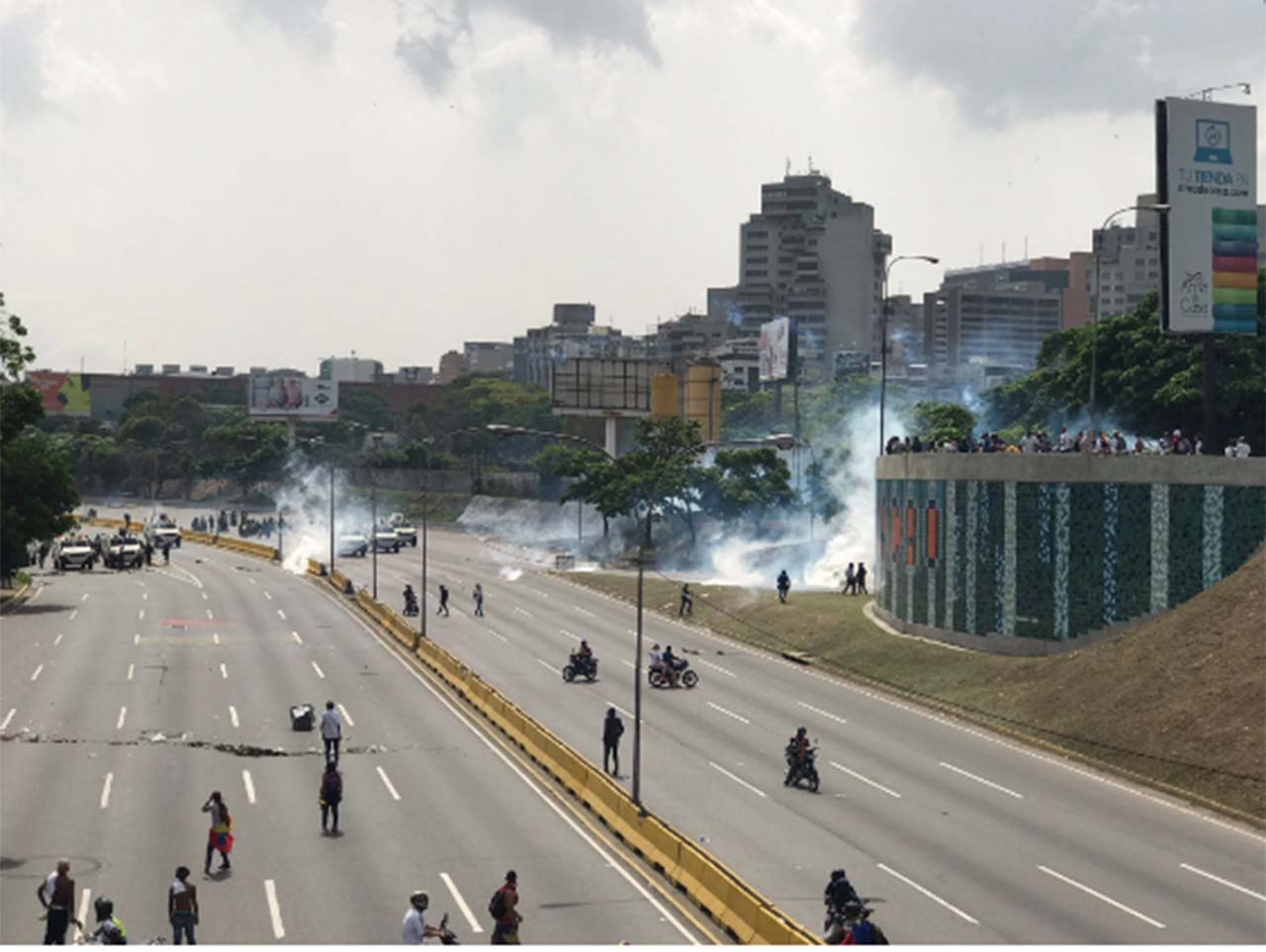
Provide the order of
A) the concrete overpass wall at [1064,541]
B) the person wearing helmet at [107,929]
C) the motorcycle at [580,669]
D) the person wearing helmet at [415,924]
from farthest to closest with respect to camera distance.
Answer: the motorcycle at [580,669] < the concrete overpass wall at [1064,541] < the person wearing helmet at [415,924] < the person wearing helmet at [107,929]

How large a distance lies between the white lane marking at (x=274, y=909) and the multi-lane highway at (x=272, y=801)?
67mm

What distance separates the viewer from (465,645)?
73.2 metres

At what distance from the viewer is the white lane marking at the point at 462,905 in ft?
97.8

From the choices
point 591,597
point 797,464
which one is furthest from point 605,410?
point 591,597

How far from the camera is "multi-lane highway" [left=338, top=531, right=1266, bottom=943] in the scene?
31.8 metres

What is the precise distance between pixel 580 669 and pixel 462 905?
3167 centimetres

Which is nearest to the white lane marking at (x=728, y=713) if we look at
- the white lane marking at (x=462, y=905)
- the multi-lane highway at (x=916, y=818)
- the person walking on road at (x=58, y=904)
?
the multi-lane highway at (x=916, y=818)

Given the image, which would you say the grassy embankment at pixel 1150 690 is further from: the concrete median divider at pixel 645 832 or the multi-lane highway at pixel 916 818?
the concrete median divider at pixel 645 832

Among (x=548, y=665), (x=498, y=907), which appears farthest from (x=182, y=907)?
(x=548, y=665)

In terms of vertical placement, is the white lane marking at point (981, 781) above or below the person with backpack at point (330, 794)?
below

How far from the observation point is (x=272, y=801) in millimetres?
41438

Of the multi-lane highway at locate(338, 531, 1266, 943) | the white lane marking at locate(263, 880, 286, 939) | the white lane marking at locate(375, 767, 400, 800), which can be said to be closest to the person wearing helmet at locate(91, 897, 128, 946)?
the white lane marking at locate(263, 880, 286, 939)

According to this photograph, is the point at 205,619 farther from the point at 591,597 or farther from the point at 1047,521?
the point at 1047,521

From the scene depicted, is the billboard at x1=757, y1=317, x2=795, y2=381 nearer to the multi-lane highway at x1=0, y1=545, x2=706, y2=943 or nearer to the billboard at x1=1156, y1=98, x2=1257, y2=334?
the multi-lane highway at x1=0, y1=545, x2=706, y2=943
